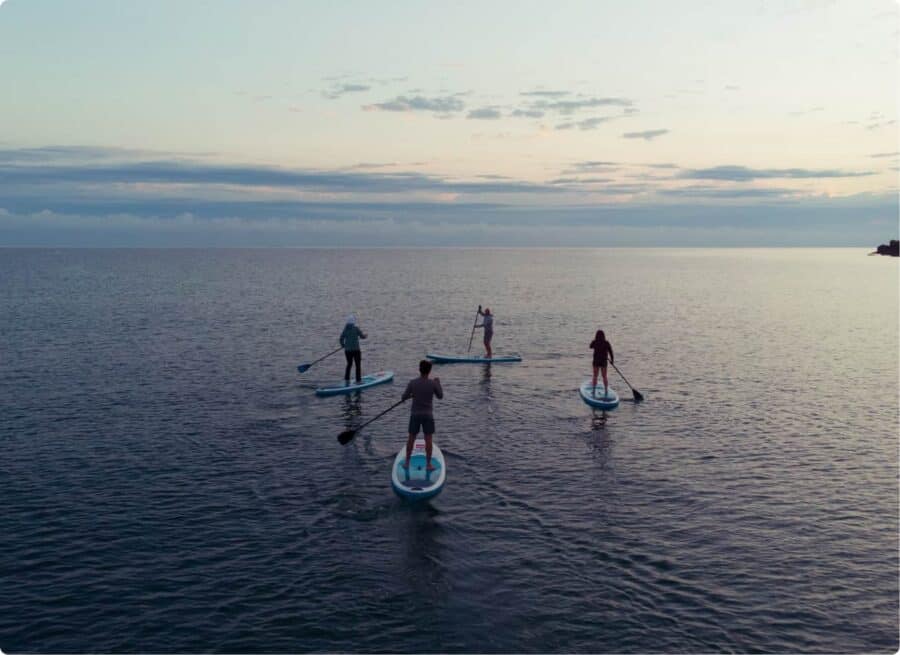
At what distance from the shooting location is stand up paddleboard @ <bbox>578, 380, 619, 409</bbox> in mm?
28734

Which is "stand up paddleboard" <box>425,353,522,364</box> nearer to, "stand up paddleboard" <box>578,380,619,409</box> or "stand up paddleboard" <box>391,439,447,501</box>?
"stand up paddleboard" <box>578,380,619,409</box>

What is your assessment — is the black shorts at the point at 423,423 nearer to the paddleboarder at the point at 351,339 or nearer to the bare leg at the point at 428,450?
the bare leg at the point at 428,450

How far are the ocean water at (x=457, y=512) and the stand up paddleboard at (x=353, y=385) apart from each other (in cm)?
46

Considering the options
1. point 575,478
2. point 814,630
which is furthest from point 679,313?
point 814,630

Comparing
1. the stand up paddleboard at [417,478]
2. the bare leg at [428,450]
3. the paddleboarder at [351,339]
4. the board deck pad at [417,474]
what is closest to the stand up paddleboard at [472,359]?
the paddleboarder at [351,339]

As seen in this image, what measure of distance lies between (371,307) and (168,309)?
21.6 metres

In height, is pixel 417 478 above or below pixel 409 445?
below

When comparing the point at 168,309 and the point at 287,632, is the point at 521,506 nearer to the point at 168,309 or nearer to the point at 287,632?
the point at 287,632

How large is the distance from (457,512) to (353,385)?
51.1ft

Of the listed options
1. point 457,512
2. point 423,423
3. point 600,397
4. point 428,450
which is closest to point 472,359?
point 600,397

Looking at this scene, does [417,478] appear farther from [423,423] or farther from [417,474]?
[423,423]

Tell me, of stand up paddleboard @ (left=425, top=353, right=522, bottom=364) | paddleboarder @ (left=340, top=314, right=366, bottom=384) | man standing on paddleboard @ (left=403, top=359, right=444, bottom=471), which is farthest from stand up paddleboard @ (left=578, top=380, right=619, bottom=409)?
man standing on paddleboard @ (left=403, top=359, right=444, bottom=471)

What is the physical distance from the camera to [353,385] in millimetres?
Result: 32281

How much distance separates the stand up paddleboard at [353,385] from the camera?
3134 centimetres
